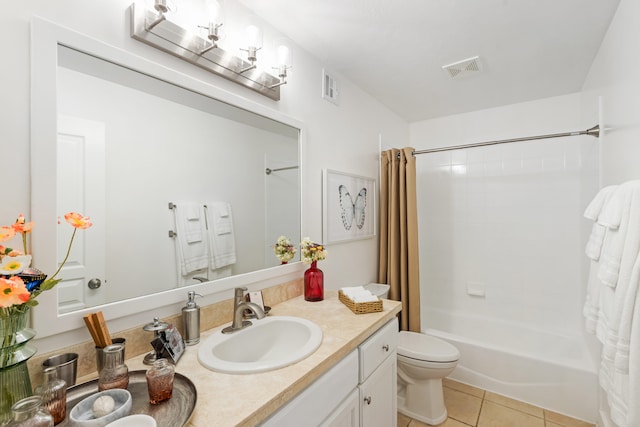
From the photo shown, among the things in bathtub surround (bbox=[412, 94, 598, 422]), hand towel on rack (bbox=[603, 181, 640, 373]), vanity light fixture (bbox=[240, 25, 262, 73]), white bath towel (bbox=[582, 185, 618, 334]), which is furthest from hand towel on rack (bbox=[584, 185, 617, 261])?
vanity light fixture (bbox=[240, 25, 262, 73])

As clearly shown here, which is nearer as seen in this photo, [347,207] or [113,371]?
[113,371]

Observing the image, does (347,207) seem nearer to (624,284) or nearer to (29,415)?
(624,284)

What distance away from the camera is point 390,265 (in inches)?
96.5

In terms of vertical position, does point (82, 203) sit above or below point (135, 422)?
above

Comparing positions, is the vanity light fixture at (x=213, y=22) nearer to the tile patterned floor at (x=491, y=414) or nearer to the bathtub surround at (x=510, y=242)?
the tile patterned floor at (x=491, y=414)

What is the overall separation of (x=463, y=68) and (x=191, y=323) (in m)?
2.23

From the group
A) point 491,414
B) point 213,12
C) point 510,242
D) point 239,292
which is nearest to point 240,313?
point 239,292

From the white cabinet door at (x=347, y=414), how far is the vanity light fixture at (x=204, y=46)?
1.44 metres

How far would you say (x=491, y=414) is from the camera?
202 cm

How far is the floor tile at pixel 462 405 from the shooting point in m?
1.99

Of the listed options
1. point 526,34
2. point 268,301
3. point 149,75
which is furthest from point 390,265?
point 149,75

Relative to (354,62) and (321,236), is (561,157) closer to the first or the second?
(354,62)

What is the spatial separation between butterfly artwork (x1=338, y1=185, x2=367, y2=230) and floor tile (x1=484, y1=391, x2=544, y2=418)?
62.4 inches

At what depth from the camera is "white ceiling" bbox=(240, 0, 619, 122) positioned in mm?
1443
